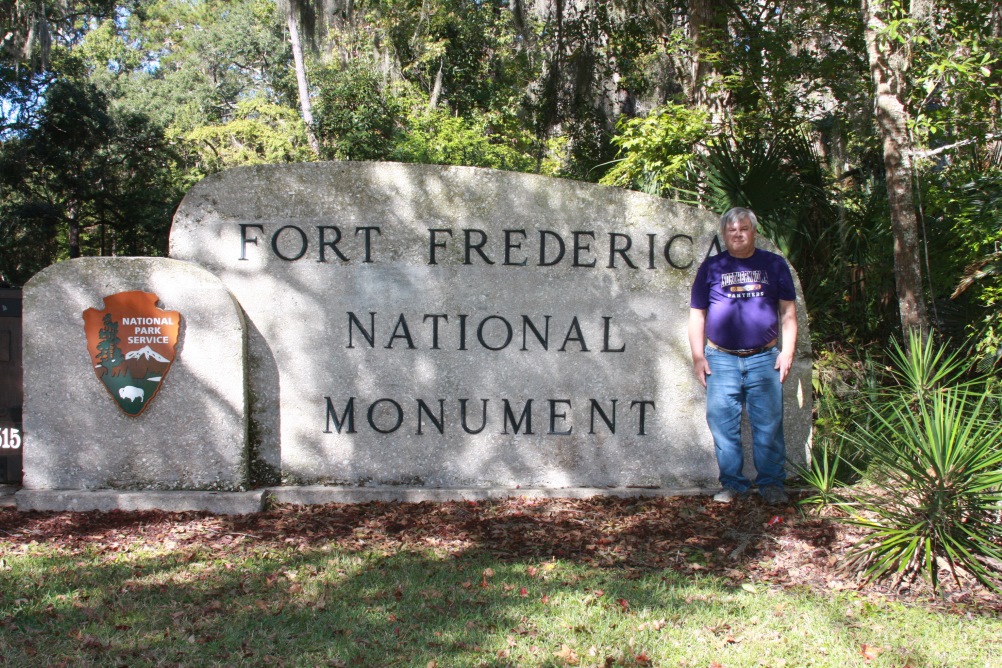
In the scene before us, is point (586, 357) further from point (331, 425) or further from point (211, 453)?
point (211, 453)

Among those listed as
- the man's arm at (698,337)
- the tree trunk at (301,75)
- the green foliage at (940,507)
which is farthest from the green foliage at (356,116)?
the green foliage at (940,507)

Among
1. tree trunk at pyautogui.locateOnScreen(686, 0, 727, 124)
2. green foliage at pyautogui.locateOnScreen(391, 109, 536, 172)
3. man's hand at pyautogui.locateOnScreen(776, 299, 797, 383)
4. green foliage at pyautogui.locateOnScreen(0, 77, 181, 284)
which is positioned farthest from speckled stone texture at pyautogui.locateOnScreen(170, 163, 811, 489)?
green foliage at pyautogui.locateOnScreen(0, 77, 181, 284)

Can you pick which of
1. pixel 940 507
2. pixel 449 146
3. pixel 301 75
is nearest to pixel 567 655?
pixel 940 507

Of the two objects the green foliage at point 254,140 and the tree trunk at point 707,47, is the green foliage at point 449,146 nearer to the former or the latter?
the green foliage at point 254,140

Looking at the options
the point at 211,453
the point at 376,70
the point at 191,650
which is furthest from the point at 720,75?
the point at 376,70

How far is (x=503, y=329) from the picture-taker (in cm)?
550

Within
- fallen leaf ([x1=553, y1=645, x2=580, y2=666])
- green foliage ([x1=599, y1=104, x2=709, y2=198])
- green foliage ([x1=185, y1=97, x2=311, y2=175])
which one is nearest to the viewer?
fallen leaf ([x1=553, y1=645, x2=580, y2=666])

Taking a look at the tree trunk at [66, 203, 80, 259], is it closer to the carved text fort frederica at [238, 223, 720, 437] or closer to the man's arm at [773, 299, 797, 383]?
the carved text fort frederica at [238, 223, 720, 437]

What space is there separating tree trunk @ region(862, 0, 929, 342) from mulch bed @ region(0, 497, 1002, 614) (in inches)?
78.2

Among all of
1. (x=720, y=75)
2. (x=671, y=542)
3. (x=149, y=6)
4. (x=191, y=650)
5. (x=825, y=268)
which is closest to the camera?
(x=191, y=650)

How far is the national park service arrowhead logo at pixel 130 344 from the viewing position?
519cm

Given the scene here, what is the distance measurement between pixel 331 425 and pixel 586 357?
5.47ft

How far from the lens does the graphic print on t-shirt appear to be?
496 cm

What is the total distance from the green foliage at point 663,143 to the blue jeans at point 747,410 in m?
3.43
